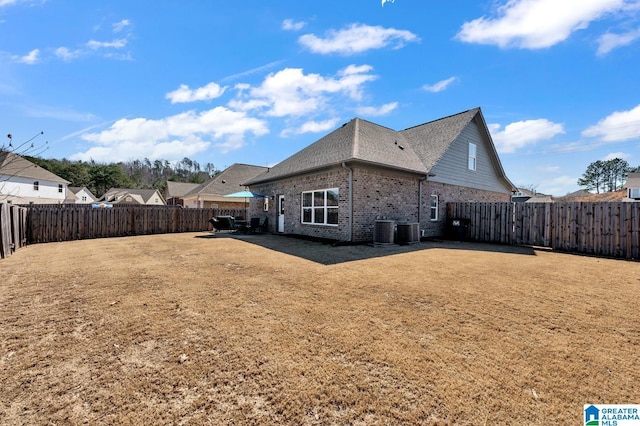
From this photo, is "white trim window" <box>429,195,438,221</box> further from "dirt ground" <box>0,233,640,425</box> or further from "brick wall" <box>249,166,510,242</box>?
"dirt ground" <box>0,233,640,425</box>

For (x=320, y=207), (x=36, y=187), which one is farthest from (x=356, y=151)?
(x=36, y=187)

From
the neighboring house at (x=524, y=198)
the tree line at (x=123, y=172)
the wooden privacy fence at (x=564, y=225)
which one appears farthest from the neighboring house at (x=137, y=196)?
the neighboring house at (x=524, y=198)

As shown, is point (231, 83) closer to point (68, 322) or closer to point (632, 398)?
point (68, 322)

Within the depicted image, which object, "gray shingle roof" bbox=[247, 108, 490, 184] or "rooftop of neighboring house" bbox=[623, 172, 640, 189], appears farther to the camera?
"rooftop of neighboring house" bbox=[623, 172, 640, 189]

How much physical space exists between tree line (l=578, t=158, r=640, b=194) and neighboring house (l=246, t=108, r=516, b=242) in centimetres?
6990

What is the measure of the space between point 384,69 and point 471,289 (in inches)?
453

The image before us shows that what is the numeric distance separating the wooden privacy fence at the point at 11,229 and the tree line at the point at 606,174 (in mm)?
92617

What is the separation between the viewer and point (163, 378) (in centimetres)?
238

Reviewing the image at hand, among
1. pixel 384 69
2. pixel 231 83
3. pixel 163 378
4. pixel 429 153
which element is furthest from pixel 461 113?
pixel 163 378

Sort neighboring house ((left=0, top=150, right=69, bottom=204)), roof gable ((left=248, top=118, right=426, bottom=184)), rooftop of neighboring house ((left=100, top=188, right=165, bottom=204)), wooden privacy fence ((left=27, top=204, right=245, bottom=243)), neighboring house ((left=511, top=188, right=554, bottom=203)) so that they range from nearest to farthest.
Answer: roof gable ((left=248, top=118, right=426, bottom=184))
wooden privacy fence ((left=27, top=204, right=245, bottom=243))
neighboring house ((left=511, top=188, right=554, bottom=203))
neighboring house ((left=0, top=150, right=69, bottom=204))
rooftop of neighboring house ((left=100, top=188, right=165, bottom=204))

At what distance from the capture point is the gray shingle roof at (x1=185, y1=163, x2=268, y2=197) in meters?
28.3

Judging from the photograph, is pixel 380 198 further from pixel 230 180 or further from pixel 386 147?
pixel 230 180

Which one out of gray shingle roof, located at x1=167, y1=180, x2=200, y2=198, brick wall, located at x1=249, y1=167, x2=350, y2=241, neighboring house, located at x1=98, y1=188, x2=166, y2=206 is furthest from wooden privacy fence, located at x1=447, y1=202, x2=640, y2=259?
neighboring house, located at x1=98, y1=188, x2=166, y2=206

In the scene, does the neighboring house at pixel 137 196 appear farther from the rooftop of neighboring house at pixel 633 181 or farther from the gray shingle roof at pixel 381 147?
the rooftop of neighboring house at pixel 633 181
